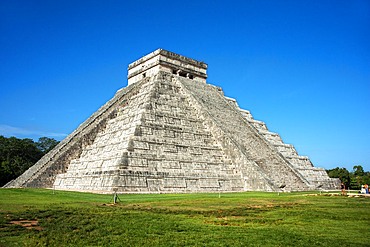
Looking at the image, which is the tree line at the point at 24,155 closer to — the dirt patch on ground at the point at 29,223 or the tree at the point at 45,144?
the tree at the point at 45,144

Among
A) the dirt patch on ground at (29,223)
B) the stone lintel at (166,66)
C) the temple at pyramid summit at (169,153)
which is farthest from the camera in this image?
the stone lintel at (166,66)

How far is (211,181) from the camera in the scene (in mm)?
20047

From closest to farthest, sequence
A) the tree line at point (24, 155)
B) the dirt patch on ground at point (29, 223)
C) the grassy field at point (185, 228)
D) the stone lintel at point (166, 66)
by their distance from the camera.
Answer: the grassy field at point (185, 228)
the dirt patch on ground at point (29, 223)
the stone lintel at point (166, 66)
the tree line at point (24, 155)

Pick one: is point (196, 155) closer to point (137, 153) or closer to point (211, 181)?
point (211, 181)

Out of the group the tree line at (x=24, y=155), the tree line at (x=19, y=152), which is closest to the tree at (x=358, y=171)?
the tree line at (x=24, y=155)

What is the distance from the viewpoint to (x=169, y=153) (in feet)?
66.3

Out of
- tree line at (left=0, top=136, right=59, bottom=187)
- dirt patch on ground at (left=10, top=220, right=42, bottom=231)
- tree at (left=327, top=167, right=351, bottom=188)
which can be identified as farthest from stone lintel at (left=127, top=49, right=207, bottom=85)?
tree at (left=327, top=167, right=351, bottom=188)

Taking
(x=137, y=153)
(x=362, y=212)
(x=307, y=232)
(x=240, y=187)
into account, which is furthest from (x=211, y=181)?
(x=307, y=232)

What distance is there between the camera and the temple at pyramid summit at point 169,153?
60.8 feet

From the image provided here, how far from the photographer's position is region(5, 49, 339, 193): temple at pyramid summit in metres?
18.5

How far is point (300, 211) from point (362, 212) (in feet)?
5.93

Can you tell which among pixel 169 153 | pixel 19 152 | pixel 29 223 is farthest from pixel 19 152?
pixel 29 223

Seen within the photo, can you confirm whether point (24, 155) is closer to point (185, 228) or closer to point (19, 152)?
point (19, 152)

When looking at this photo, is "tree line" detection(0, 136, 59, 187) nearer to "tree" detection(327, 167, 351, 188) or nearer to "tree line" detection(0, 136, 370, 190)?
"tree line" detection(0, 136, 370, 190)
